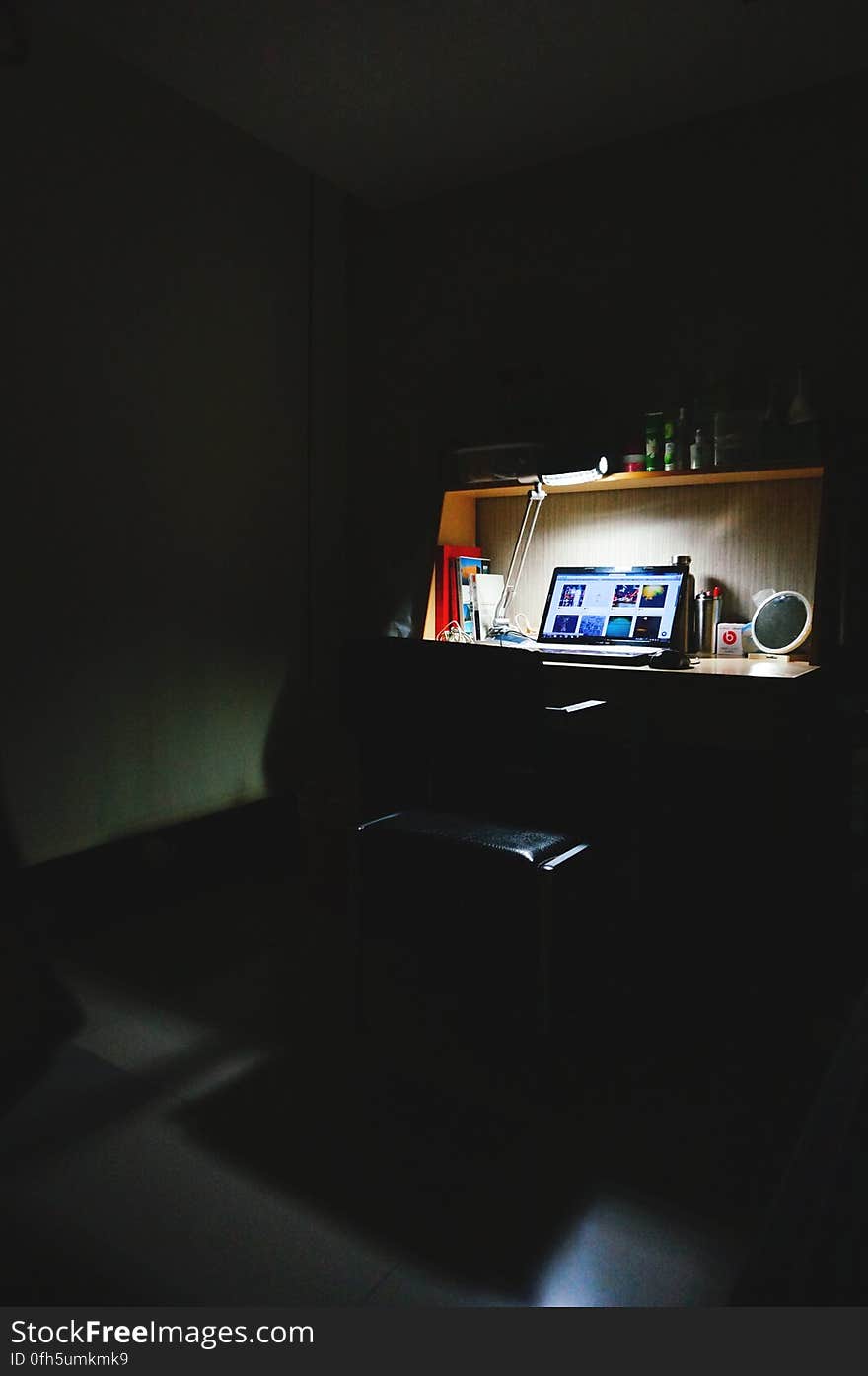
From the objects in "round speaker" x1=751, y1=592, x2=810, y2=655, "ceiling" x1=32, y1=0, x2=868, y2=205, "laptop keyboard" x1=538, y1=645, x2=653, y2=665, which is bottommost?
"laptop keyboard" x1=538, y1=645, x2=653, y2=665

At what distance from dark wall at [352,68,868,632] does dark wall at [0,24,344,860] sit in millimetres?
404

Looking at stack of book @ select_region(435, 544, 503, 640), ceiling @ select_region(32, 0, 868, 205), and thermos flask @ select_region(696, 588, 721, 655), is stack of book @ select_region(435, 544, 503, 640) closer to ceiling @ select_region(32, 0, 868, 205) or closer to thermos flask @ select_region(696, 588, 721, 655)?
thermos flask @ select_region(696, 588, 721, 655)

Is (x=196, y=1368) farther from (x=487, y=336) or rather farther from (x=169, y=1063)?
(x=487, y=336)

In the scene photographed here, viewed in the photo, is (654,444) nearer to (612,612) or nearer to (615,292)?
(612,612)

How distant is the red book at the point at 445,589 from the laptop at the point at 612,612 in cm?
38

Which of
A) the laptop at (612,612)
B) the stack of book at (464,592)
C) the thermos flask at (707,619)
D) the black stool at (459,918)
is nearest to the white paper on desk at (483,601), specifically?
the stack of book at (464,592)

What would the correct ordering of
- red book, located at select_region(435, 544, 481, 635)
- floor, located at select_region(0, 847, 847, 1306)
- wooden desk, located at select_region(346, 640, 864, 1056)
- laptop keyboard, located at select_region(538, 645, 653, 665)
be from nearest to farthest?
floor, located at select_region(0, 847, 847, 1306) → wooden desk, located at select_region(346, 640, 864, 1056) → laptop keyboard, located at select_region(538, 645, 653, 665) → red book, located at select_region(435, 544, 481, 635)

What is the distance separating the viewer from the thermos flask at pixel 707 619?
3178 millimetres

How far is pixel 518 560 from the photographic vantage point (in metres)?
3.74

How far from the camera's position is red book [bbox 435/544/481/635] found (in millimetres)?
3570

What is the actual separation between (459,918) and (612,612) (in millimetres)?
1262

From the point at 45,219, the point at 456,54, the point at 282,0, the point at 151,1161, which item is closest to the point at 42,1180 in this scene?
the point at 151,1161

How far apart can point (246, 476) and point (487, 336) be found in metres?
1.19

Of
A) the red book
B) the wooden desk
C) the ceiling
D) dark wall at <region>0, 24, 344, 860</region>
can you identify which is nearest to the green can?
the wooden desk
